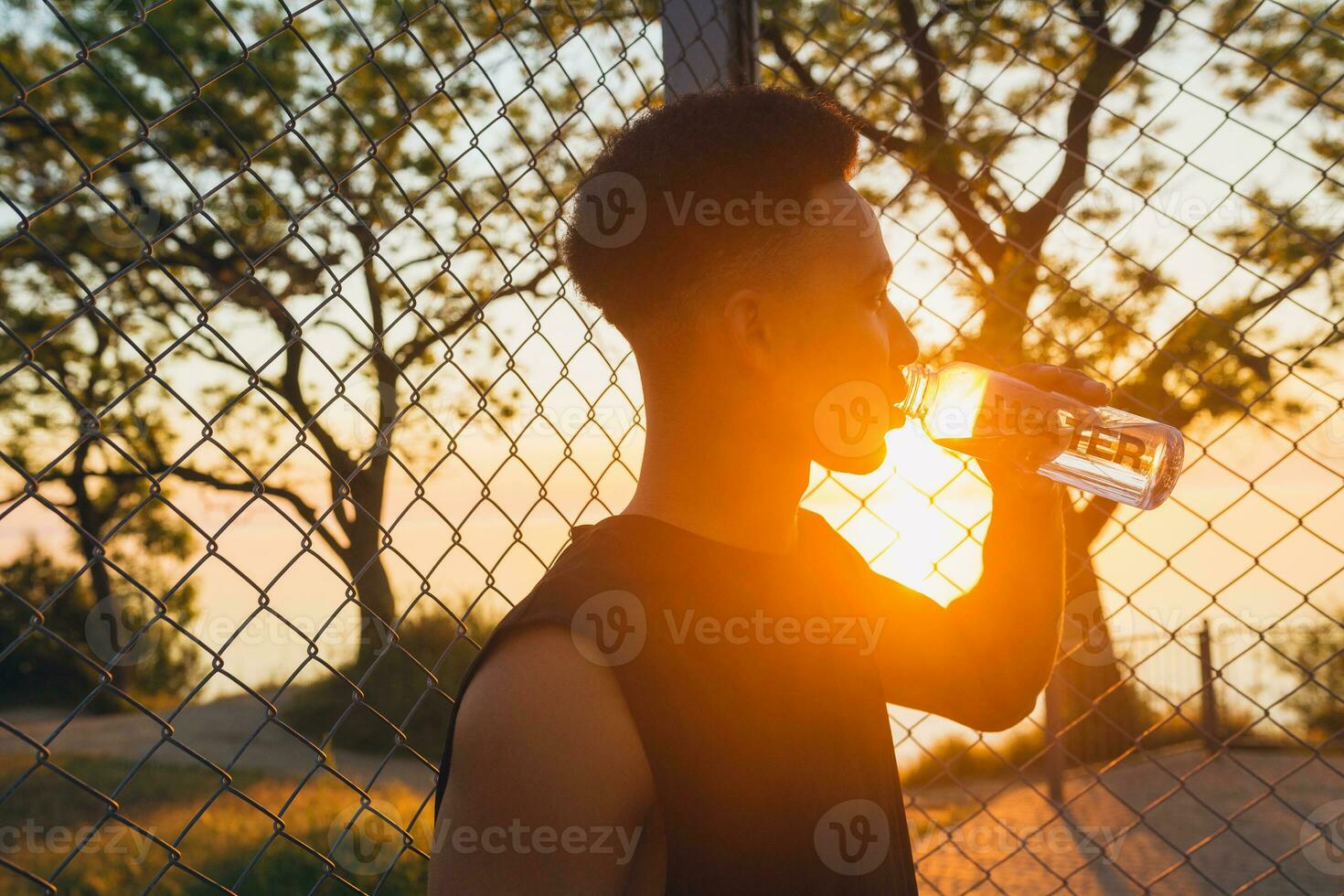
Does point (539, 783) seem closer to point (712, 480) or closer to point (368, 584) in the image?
point (712, 480)

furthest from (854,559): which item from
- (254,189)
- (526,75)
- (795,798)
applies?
(254,189)

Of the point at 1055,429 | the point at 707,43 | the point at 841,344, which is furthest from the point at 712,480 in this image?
the point at 707,43

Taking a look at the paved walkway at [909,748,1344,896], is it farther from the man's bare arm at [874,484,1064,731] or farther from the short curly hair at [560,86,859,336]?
the short curly hair at [560,86,859,336]

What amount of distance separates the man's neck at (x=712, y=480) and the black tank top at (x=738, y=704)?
0.14 feet

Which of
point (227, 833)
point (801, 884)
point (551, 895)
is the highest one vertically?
point (801, 884)

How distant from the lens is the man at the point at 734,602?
112cm

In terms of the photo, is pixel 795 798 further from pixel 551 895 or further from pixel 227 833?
pixel 227 833

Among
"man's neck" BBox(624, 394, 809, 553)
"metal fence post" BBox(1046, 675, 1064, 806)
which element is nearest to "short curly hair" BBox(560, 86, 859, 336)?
"man's neck" BBox(624, 394, 809, 553)

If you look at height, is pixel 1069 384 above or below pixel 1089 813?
below

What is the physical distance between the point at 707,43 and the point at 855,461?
1.43 meters

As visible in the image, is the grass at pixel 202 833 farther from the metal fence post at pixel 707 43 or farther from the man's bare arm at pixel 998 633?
the metal fence post at pixel 707 43

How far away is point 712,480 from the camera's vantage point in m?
1.52

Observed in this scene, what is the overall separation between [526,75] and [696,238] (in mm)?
908

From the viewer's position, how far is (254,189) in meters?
8.21
